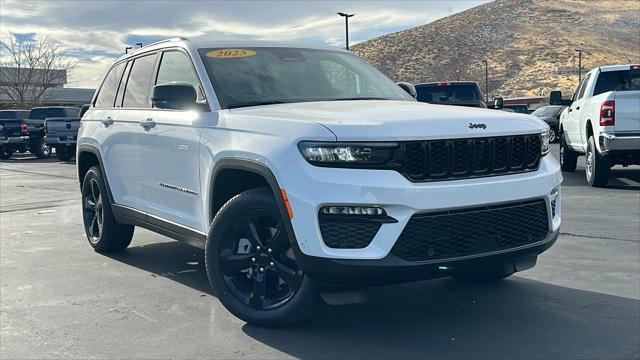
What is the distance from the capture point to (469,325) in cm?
434

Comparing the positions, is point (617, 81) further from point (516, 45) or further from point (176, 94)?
point (516, 45)

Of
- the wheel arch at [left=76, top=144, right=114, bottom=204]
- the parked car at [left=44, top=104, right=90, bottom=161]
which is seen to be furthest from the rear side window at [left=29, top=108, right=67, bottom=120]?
the wheel arch at [left=76, top=144, right=114, bottom=204]

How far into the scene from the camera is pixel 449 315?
14.9 ft

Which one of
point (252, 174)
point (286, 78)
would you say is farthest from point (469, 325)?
point (286, 78)

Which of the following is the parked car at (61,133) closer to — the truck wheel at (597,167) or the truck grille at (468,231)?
the truck wheel at (597,167)

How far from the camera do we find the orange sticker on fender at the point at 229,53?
5176 mm

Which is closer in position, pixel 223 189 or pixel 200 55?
pixel 223 189

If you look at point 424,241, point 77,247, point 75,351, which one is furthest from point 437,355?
point 77,247

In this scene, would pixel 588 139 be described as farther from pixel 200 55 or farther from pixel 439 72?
pixel 439 72

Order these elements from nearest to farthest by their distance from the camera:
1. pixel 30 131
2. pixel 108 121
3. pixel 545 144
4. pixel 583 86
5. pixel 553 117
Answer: pixel 545 144, pixel 108 121, pixel 583 86, pixel 30 131, pixel 553 117

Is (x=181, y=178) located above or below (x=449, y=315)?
above

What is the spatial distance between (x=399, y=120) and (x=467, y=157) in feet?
1.46

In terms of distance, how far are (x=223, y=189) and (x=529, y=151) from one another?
1.98 meters

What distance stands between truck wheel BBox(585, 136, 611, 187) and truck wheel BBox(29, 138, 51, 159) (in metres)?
20.3
